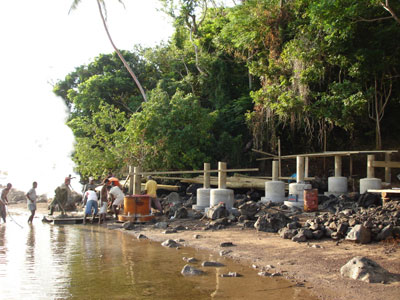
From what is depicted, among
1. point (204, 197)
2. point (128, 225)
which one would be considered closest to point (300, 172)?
point (204, 197)

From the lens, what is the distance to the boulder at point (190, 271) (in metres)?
7.19

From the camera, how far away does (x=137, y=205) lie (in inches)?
543

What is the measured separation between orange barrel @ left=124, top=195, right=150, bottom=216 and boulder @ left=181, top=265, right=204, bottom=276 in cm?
661

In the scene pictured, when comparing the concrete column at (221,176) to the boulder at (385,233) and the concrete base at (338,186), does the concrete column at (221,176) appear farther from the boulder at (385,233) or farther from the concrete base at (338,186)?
the boulder at (385,233)

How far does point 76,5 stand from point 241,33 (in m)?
10.2

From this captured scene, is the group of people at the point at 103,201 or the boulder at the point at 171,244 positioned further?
the group of people at the point at 103,201

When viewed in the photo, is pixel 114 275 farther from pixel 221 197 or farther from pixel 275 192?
pixel 275 192

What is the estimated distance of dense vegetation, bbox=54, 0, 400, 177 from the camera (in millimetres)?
17547

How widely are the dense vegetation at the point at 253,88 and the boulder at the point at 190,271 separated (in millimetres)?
12094

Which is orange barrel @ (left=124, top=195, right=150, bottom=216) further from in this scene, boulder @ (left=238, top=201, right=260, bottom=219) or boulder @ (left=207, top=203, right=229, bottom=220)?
boulder @ (left=238, top=201, right=260, bottom=219)

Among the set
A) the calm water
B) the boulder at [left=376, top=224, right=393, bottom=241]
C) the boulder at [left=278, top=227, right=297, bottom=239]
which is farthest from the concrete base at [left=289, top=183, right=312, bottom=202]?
the calm water

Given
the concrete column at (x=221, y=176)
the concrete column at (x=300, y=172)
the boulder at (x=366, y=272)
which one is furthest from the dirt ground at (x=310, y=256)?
the concrete column at (x=300, y=172)

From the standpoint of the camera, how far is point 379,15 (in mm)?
17844

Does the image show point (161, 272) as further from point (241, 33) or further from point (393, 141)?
point (393, 141)
